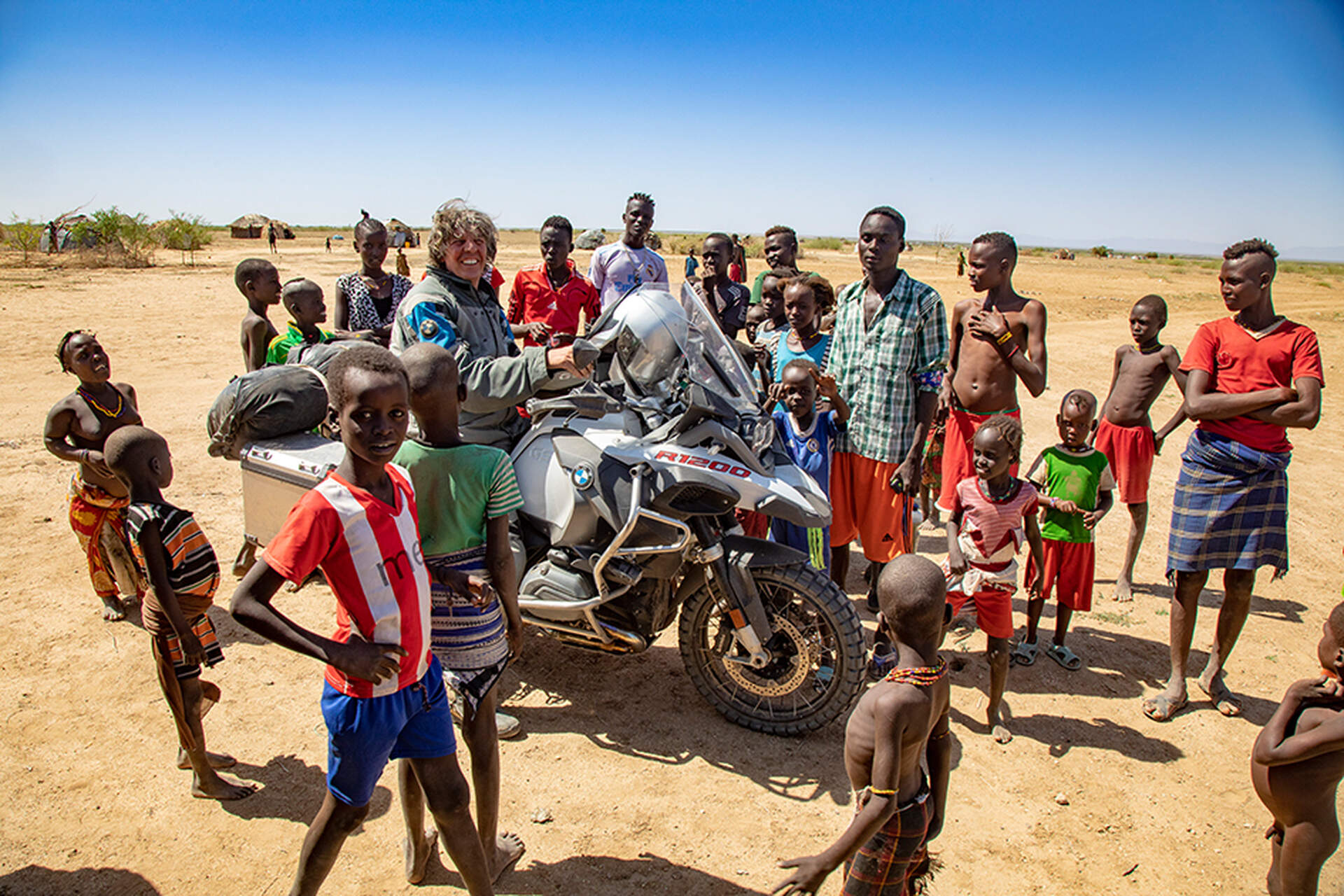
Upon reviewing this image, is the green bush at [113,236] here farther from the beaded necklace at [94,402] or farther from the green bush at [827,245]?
the green bush at [827,245]

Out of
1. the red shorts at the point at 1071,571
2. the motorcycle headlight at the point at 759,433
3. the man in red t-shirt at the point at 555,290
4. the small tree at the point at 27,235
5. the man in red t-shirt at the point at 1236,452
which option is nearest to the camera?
the motorcycle headlight at the point at 759,433

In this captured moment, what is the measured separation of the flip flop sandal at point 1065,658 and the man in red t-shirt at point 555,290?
14.0 ft

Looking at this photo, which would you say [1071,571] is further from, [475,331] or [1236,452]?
[475,331]

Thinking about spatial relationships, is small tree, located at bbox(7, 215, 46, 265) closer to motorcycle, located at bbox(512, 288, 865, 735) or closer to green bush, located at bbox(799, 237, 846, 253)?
motorcycle, located at bbox(512, 288, 865, 735)

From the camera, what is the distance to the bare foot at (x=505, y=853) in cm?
282

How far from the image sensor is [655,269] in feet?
22.8

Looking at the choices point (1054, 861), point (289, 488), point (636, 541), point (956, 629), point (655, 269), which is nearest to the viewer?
point (1054, 861)

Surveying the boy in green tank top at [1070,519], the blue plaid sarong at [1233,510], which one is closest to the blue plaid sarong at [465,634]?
the boy in green tank top at [1070,519]

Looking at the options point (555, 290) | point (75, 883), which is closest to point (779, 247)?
point (555, 290)

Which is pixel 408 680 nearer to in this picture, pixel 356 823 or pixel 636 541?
pixel 356 823

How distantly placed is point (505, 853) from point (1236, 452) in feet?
12.3

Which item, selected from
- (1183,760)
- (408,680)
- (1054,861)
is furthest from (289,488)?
(1183,760)

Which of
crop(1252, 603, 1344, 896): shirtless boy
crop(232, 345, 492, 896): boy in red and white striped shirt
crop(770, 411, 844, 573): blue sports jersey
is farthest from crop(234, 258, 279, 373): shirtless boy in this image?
crop(1252, 603, 1344, 896): shirtless boy

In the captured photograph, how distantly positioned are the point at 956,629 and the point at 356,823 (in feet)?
11.8
